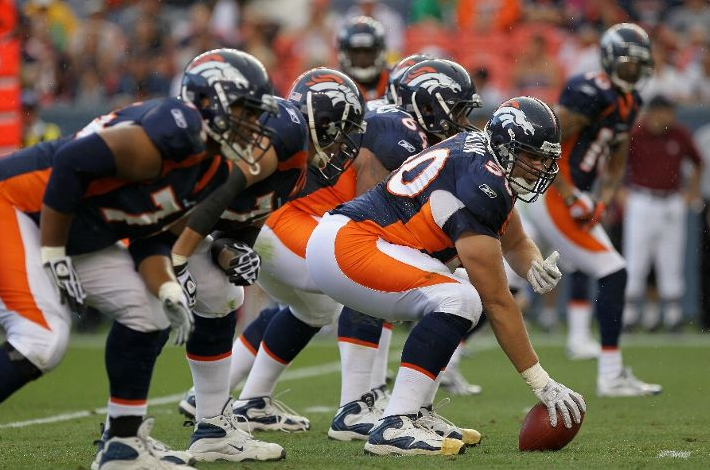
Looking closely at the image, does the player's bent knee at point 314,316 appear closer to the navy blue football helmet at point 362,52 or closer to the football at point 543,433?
the football at point 543,433

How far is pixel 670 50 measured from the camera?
42.2 ft

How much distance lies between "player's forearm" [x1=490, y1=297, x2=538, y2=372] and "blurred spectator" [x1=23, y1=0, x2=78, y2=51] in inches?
399

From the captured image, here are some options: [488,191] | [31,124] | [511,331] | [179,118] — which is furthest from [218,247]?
[31,124]

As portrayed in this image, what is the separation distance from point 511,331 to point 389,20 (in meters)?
9.10

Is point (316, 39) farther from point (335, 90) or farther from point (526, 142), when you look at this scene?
point (526, 142)

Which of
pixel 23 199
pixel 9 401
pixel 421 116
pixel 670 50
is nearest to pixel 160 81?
pixel 670 50

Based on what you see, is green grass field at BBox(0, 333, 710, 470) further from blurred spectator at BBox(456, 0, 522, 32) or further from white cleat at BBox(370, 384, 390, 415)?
blurred spectator at BBox(456, 0, 522, 32)

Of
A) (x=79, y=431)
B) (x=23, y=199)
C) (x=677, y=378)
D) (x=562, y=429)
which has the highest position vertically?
(x=23, y=199)

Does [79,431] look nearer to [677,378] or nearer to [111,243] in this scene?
[111,243]

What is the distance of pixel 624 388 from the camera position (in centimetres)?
729

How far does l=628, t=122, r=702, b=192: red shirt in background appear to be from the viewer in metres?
11.2

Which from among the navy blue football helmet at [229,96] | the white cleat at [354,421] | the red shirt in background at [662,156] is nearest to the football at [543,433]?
the white cleat at [354,421]

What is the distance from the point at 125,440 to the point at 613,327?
3889 millimetres

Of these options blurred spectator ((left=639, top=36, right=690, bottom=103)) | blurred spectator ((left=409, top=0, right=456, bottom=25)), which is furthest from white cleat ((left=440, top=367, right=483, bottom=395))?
blurred spectator ((left=409, top=0, right=456, bottom=25))
